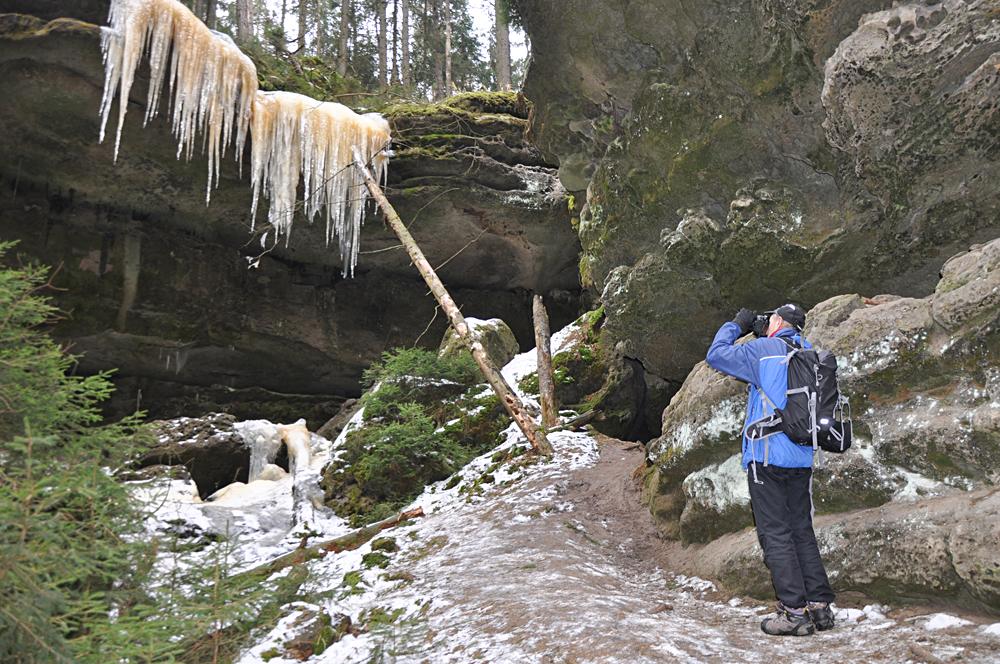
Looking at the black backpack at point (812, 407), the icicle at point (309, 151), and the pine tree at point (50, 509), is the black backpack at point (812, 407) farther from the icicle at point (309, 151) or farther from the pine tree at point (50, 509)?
the icicle at point (309, 151)

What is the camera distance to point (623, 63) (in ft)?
28.3

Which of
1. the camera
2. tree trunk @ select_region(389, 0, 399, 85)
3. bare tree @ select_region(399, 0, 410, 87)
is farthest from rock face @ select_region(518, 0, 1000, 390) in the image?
tree trunk @ select_region(389, 0, 399, 85)

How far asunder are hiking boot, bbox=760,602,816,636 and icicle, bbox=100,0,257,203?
1232 centimetres

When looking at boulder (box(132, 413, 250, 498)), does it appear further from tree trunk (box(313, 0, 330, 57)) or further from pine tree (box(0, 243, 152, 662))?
tree trunk (box(313, 0, 330, 57))

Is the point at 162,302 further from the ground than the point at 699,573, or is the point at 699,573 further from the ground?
the point at 162,302

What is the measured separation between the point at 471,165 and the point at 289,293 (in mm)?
6265

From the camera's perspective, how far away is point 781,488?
4.23 m

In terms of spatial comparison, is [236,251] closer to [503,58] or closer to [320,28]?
[503,58]

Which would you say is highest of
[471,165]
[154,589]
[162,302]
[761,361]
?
[471,165]

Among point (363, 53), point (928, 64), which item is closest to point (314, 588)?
point (928, 64)

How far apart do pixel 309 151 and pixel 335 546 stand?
893cm

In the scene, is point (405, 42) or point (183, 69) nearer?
point (183, 69)

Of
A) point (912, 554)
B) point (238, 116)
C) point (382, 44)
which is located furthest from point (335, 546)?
point (382, 44)

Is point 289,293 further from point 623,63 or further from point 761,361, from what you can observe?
point 761,361
